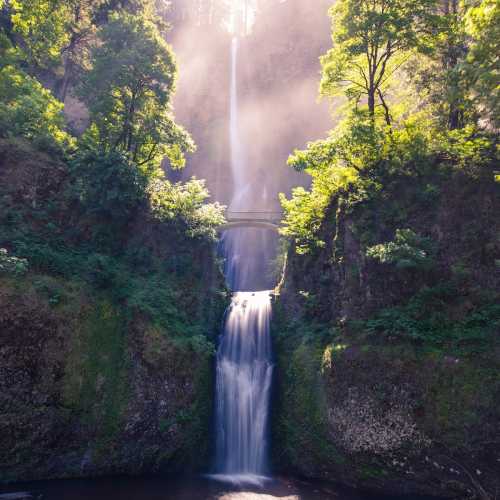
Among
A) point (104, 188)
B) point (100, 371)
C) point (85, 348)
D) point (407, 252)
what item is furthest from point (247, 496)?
point (104, 188)

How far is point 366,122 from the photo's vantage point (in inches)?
Answer: 624

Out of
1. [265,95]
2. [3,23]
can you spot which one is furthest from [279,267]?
[265,95]

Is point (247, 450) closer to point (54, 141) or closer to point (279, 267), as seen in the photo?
point (54, 141)

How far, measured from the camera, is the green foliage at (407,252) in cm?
1242

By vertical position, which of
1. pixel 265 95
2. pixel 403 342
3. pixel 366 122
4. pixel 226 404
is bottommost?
pixel 226 404

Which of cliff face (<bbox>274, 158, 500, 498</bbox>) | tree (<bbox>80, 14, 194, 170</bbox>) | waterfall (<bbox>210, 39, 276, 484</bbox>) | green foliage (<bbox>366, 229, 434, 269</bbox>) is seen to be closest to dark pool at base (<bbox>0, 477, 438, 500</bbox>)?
cliff face (<bbox>274, 158, 500, 498</bbox>)

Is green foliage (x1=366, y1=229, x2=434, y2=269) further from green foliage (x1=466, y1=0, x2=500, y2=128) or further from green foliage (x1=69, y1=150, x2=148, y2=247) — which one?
green foliage (x1=69, y1=150, x2=148, y2=247)

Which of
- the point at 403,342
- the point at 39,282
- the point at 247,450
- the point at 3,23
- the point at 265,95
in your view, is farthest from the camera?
the point at 265,95

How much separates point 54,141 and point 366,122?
14.5 m

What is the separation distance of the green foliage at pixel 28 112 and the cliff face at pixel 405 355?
14.6 meters

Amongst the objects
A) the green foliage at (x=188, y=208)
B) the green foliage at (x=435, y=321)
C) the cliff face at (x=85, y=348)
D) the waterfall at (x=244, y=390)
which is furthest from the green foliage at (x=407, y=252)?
the green foliage at (x=188, y=208)

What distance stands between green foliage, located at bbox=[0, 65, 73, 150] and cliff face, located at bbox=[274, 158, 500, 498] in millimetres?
14601

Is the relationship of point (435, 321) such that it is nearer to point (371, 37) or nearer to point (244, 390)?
Result: point (244, 390)

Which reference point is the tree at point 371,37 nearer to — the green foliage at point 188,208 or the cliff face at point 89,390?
the green foliage at point 188,208
